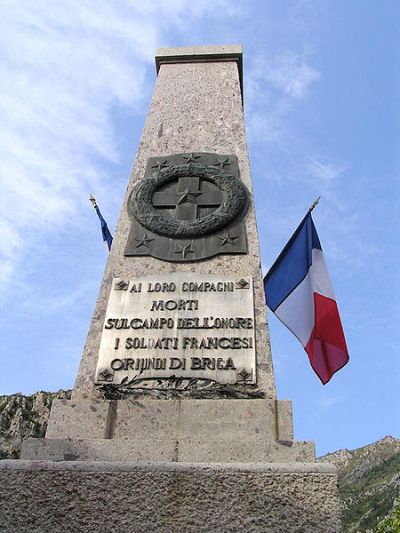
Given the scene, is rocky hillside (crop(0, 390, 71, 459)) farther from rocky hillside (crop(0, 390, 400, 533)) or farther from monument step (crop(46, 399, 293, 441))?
monument step (crop(46, 399, 293, 441))

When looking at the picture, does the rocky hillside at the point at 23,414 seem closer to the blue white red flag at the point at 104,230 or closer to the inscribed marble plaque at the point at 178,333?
the blue white red flag at the point at 104,230

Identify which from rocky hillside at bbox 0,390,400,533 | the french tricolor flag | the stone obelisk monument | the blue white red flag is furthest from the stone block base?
rocky hillside at bbox 0,390,400,533

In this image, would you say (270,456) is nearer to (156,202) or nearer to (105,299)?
(105,299)

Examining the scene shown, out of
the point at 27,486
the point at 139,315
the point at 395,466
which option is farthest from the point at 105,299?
the point at 395,466

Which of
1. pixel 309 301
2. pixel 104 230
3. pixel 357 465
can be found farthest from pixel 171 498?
pixel 357 465

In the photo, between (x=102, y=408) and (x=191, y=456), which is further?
(x=102, y=408)

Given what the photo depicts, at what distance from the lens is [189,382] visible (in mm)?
4090

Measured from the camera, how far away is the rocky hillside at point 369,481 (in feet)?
166

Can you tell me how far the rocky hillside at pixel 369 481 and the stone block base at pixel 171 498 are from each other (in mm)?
43125

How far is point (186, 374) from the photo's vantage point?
4.14 m

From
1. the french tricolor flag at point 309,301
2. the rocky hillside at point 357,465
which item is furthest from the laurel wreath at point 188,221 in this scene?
the rocky hillside at point 357,465

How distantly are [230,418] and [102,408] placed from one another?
0.85 meters

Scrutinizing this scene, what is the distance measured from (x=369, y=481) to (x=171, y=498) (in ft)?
234

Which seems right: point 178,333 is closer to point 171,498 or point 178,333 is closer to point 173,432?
point 173,432
